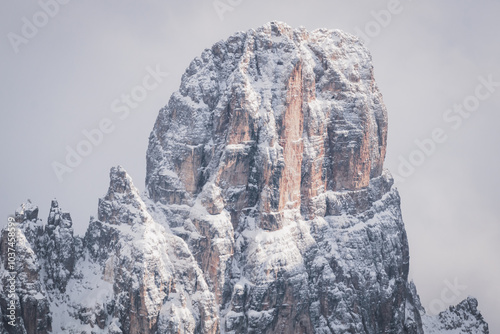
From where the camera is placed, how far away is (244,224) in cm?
11400

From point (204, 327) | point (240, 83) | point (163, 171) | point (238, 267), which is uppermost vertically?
point (240, 83)

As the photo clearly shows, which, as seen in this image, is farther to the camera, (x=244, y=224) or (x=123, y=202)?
(x=244, y=224)

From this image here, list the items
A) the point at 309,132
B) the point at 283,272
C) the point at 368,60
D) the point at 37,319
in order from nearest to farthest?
the point at 37,319, the point at 283,272, the point at 309,132, the point at 368,60

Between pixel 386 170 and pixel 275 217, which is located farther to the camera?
pixel 386 170

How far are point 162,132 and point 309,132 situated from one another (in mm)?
21812

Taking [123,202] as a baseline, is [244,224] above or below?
below

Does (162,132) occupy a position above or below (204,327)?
above

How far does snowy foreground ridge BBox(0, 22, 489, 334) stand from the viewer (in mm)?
101312

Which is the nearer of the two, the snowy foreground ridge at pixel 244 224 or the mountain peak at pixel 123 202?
the snowy foreground ridge at pixel 244 224

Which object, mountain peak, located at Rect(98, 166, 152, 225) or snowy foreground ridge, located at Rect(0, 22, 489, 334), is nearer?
snowy foreground ridge, located at Rect(0, 22, 489, 334)

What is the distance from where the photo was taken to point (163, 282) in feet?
333

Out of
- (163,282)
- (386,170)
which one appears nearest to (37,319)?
(163,282)

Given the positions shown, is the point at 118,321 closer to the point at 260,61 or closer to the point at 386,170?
the point at 260,61

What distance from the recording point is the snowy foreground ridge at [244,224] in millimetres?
101312
